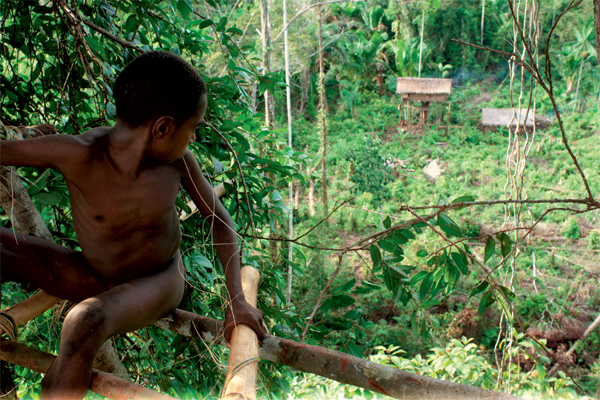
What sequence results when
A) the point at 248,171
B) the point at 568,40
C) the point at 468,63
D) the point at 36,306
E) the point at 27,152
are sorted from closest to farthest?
the point at 27,152 → the point at 36,306 → the point at 248,171 → the point at 568,40 → the point at 468,63

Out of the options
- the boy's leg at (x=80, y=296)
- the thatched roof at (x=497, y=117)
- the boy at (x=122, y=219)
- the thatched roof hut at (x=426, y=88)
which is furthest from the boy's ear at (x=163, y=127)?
the thatched roof at (x=497, y=117)

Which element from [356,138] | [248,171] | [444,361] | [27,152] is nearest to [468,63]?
[356,138]

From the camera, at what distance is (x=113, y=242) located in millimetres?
1002

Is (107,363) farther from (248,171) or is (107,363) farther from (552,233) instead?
(552,233)

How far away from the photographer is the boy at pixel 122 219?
2.81 feet

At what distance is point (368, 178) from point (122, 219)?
7710 mm

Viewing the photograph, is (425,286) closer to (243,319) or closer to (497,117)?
(243,319)

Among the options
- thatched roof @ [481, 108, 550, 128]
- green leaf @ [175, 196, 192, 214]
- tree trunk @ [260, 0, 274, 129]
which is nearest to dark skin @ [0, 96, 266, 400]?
green leaf @ [175, 196, 192, 214]

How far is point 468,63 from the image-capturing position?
1270 cm

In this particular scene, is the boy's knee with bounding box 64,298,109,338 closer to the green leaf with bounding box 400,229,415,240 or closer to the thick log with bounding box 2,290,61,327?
the thick log with bounding box 2,290,61,327

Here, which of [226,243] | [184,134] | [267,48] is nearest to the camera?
[184,134]

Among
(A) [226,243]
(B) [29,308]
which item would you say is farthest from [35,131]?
(A) [226,243]

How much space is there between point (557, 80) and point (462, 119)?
305 cm

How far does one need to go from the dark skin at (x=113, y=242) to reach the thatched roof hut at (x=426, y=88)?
10309mm
